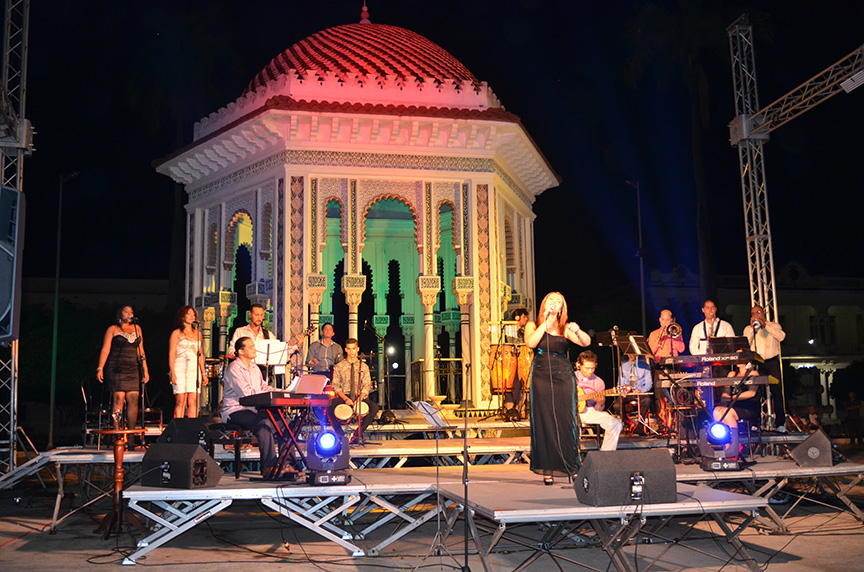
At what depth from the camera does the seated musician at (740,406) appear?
8883mm

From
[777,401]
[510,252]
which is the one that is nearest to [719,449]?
[777,401]

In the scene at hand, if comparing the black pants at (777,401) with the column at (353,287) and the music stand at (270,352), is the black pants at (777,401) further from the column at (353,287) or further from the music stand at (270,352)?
the column at (353,287)

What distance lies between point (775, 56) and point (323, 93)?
50.0 feet

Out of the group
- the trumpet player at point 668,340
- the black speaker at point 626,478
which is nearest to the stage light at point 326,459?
the black speaker at point 626,478

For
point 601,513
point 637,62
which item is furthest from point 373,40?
point 601,513

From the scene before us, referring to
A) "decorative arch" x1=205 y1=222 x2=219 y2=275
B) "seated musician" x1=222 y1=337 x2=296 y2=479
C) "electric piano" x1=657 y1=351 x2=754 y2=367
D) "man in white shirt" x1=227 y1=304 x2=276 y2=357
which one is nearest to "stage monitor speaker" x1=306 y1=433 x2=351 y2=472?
Result: "seated musician" x1=222 y1=337 x2=296 y2=479

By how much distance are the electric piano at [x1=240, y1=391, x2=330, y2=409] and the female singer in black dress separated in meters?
2.21

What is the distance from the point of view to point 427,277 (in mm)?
15891

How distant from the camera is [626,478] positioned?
19.4ft

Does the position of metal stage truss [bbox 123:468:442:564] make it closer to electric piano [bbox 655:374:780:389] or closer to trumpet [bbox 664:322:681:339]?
electric piano [bbox 655:374:780:389]

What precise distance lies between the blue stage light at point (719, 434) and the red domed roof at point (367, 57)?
10.1 m

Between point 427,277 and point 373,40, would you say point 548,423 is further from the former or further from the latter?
point 373,40

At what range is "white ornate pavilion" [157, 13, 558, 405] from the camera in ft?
50.4

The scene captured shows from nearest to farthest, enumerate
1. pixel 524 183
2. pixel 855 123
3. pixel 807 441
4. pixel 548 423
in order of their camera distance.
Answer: pixel 548 423, pixel 807 441, pixel 524 183, pixel 855 123
